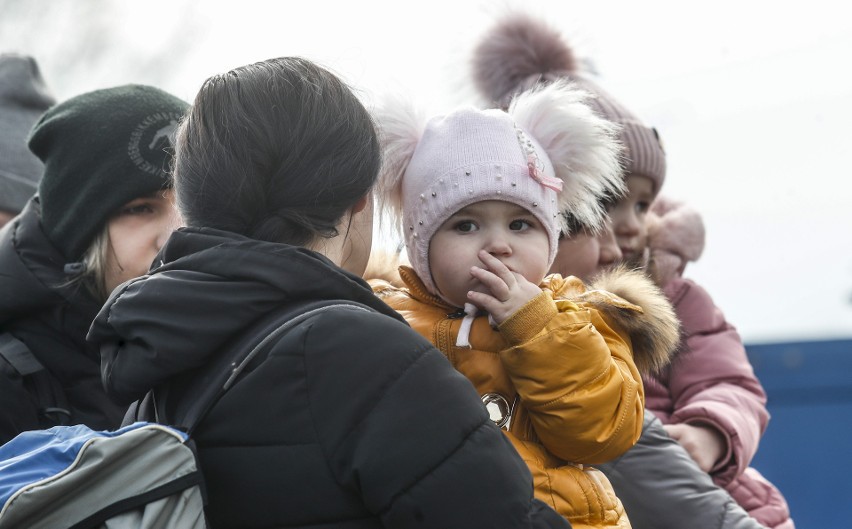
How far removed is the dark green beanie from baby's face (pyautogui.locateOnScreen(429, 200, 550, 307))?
0.75m

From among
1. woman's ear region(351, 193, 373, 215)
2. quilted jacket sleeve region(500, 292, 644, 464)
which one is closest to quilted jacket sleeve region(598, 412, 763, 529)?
quilted jacket sleeve region(500, 292, 644, 464)

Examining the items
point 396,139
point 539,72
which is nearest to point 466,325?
point 396,139

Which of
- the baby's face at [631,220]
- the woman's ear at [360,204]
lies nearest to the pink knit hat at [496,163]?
the woman's ear at [360,204]

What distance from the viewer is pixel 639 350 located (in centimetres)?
237

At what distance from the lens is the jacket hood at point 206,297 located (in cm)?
166

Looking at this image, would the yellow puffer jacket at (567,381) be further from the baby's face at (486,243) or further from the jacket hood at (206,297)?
the jacket hood at (206,297)

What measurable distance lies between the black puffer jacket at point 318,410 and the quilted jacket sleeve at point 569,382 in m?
0.41

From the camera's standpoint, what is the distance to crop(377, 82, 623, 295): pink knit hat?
7.53ft

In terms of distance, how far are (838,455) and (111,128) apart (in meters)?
3.12

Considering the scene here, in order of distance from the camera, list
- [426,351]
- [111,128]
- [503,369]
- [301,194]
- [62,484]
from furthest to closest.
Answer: [111,128], [503,369], [301,194], [426,351], [62,484]

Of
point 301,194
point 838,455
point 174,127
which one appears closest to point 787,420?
point 838,455

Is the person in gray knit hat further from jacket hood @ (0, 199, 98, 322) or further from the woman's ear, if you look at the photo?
the woman's ear

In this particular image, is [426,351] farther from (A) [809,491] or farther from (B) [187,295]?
(A) [809,491]

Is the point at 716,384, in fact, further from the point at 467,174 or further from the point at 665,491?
the point at 467,174
